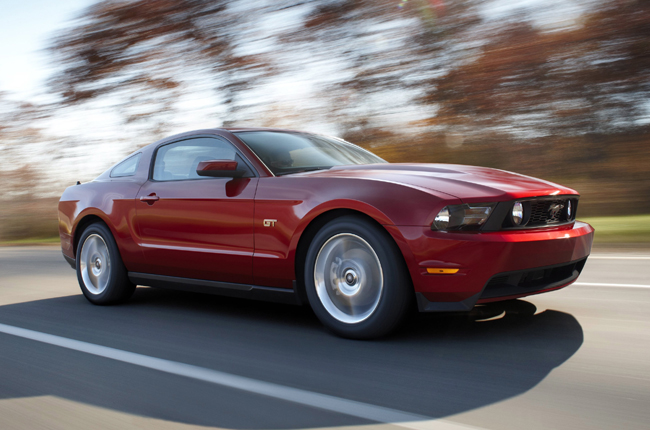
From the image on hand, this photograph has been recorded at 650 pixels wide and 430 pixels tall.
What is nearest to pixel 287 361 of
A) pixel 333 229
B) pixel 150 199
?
pixel 333 229

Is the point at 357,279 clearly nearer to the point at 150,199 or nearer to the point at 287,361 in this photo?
the point at 287,361

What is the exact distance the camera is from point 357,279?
148 inches

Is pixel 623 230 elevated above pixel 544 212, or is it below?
below

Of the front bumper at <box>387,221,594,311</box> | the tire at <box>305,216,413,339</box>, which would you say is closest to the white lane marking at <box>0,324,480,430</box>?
the tire at <box>305,216,413,339</box>

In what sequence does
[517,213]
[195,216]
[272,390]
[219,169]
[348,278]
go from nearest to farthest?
[272,390], [517,213], [348,278], [219,169], [195,216]

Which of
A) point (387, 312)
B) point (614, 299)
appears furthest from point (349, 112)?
point (387, 312)

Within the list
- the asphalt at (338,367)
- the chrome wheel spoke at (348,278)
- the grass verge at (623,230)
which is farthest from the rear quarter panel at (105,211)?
the grass verge at (623,230)

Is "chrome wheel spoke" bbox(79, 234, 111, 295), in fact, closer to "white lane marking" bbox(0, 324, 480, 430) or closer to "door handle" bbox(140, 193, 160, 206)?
"door handle" bbox(140, 193, 160, 206)

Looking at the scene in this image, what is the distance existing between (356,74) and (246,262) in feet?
33.0

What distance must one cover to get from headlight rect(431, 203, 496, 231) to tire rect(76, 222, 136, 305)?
9.87 ft

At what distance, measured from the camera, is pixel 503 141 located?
12.6 m

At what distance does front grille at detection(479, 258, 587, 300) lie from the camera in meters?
3.42

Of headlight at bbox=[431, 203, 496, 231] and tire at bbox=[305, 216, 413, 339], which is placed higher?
headlight at bbox=[431, 203, 496, 231]

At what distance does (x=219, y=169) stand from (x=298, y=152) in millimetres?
649
